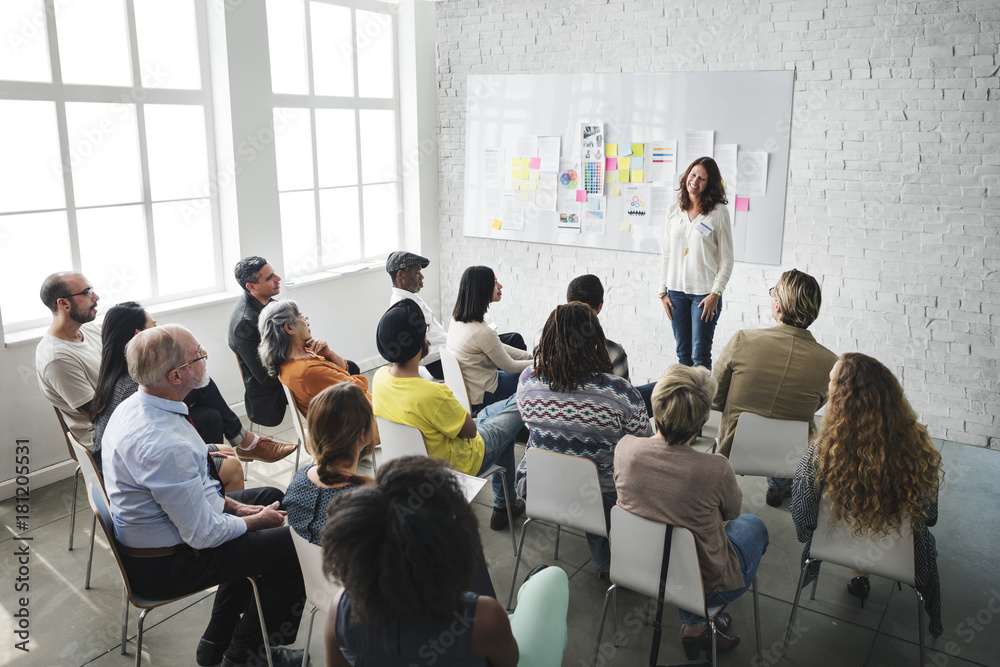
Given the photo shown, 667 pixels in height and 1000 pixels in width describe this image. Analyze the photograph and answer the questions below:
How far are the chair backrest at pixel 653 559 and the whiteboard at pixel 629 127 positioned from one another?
3404 mm

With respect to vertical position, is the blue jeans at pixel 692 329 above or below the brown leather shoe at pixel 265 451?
above

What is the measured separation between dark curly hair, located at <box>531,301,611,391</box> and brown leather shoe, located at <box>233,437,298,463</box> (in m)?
1.51

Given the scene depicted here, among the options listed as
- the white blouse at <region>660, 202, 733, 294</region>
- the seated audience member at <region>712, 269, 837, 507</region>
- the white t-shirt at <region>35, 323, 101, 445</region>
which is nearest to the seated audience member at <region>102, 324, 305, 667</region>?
the white t-shirt at <region>35, 323, 101, 445</region>

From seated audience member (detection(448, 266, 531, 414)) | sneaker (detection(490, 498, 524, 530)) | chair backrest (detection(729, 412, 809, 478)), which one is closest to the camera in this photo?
chair backrest (detection(729, 412, 809, 478))

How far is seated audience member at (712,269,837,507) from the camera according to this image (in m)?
3.35

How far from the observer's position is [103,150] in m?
4.55

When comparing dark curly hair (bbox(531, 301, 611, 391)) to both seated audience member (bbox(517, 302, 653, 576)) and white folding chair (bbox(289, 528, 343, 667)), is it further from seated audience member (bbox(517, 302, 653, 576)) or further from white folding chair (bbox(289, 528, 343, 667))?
white folding chair (bbox(289, 528, 343, 667))

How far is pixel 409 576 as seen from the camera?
59.7 inches

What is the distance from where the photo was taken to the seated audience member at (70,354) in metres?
3.52

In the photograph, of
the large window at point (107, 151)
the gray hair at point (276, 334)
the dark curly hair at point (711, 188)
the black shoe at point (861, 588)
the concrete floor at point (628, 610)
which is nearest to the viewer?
the concrete floor at point (628, 610)

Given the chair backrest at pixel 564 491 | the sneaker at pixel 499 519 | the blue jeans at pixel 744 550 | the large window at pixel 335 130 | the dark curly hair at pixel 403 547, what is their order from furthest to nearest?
1. the large window at pixel 335 130
2. the sneaker at pixel 499 519
3. the chair backrest at pixel 564 491
4. the blue jeans at pixel 744 550
5. the dark curly hair at pixel 403 547

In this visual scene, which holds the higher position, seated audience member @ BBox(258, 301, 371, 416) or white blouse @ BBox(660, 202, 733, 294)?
white blouse @ BBox(660, 202, 733, 294)

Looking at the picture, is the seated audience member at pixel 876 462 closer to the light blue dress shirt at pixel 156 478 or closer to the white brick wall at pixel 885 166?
the light blue dress shirt at pixel 156 478

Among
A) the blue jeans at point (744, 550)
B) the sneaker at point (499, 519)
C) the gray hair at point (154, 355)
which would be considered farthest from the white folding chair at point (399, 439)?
the blue jeans at point (744, 550)
